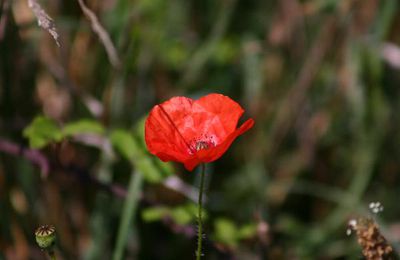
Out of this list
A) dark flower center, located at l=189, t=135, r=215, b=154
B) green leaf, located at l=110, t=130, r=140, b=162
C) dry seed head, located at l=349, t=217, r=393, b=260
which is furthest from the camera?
green leaf, located at l=110, t=130, r=140, b=162

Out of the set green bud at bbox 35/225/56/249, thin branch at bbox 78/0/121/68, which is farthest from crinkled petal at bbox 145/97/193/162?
thin branch at bbox 78/0/121/68

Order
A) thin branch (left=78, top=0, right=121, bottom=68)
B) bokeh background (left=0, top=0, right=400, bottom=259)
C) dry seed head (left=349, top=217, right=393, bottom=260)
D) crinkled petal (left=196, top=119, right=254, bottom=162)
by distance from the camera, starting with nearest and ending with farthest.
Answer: crinkled petal (left=196, top=119, right=254, bottom=162) → dry seed head (left=349, top=217, right=393, bottom=260) → thin branch (left=78, top=0, right=121, bottom=68) → bokeh background (left=0, top=0, right=400, bottom=259)

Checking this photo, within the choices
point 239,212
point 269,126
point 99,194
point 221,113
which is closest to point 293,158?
point 269,126

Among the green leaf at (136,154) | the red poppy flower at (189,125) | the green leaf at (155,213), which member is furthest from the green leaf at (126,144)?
the red poppy flower at (189,125)

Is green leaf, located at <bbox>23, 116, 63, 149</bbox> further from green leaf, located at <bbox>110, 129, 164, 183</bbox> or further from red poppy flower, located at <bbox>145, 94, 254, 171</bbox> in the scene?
red poppy flower, located at <bbox>145, 94, 254, 171</bbox>

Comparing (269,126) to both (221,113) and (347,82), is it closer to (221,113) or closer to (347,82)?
(347,82)

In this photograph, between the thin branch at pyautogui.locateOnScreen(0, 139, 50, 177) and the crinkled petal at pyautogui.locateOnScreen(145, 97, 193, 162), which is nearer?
the crinkled petal at pyautogui.locateOnScreen(145, 97, 193, 162)
